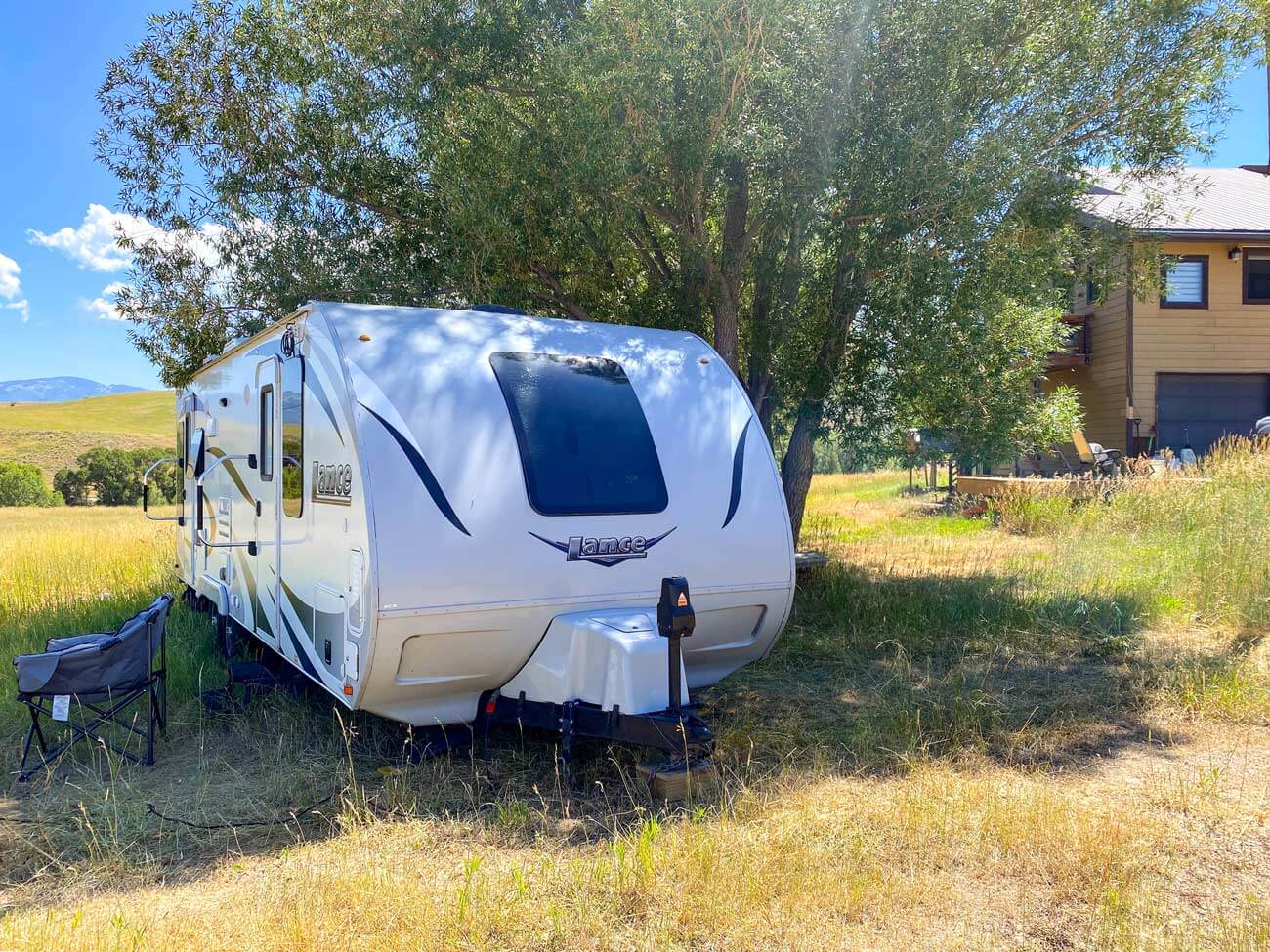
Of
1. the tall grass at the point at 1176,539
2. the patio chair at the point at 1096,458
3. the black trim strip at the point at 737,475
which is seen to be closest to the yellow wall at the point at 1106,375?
the patio chair at the point at 1096,458

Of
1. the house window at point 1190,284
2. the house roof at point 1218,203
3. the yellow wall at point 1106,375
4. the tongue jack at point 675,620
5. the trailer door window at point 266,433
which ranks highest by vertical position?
the house roof at point 1218,203

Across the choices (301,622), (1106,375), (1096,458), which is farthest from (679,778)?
(1106,375)

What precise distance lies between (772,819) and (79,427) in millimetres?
72982

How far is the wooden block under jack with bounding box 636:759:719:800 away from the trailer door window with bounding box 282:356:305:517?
243cm

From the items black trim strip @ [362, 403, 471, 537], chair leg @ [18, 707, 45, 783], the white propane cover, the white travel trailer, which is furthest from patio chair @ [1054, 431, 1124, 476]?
chair leg @ [18, 707, 45, 783]

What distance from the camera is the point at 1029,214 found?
8.60 meters

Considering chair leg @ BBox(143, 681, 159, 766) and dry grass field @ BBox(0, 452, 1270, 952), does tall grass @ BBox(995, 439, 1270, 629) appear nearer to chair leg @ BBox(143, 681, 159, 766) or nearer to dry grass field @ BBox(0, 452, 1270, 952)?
dry grass field @ BBox(0, 452, 1270, 952)

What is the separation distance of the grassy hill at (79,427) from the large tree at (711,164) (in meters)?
38.7

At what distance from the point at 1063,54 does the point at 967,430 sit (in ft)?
10.2

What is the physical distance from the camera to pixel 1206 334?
1948 cm

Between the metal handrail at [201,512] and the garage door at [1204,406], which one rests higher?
the garage door at [1204,406]

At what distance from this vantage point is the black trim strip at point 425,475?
16.0 feet

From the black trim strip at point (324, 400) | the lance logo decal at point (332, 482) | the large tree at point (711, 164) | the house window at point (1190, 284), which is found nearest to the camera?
the lance logo decal at point (332, 482)

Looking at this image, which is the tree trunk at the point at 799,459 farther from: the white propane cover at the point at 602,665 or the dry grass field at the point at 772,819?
the white propane cover at the point at 602,665
